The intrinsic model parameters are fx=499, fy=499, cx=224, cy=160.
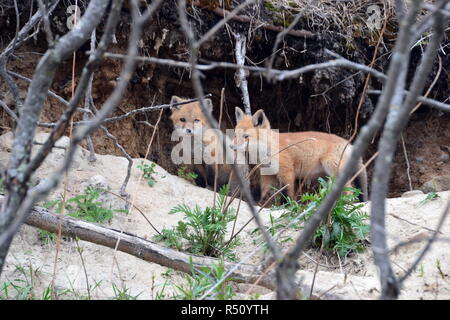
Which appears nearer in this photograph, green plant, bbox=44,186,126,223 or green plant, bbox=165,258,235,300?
green plant, bbox=165,258,235,300

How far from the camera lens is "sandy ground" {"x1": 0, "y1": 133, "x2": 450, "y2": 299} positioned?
11.8ft

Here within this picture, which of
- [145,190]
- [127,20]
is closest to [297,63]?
[127,20]

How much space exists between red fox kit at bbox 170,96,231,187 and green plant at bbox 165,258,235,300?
15.2 ft

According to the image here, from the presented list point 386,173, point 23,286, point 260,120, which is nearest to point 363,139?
point 386,173

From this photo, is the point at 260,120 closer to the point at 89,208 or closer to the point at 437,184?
the point at 437,184

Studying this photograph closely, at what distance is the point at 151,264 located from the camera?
4.50 meters

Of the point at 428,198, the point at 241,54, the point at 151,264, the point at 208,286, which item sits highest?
the point at 241,54

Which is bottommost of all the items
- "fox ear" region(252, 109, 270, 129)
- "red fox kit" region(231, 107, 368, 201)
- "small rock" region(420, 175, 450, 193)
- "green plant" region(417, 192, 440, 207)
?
"green plant" region(417, 192, 440, 207)

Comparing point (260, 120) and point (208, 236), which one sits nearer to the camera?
point (208, 236)

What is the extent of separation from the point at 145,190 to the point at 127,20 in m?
2.47

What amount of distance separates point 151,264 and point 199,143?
4306 mm

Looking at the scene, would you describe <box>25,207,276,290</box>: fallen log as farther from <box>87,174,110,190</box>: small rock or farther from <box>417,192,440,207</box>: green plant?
<box>417,192,440,207</box>: green plant

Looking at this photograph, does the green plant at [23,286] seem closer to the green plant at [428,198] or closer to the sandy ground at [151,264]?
the sandy ground at [151,264]

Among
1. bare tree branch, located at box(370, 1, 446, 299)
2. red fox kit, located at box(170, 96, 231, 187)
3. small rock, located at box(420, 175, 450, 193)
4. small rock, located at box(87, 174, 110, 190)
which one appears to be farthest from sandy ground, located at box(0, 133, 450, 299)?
small rock, located at box(420, 175, 450, 193)
